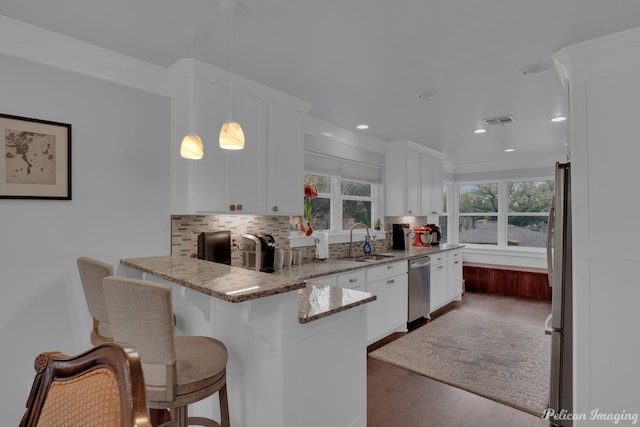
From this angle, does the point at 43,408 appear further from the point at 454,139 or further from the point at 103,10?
the point at 454,139

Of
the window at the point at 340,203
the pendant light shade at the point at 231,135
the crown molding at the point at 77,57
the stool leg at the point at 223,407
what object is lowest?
the stool leg at the point at 223,407

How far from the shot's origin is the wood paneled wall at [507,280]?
580cm

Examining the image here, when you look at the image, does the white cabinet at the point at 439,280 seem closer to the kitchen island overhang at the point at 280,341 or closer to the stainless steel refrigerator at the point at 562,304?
the stainless steel refrigerator at the point at 562,304

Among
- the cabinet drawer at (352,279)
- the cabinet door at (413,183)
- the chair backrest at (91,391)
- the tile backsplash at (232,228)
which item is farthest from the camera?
the cabinet door at (413,183)

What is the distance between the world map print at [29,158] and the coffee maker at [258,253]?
1409mm

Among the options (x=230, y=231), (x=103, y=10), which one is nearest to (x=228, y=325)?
(x=230, y=231)

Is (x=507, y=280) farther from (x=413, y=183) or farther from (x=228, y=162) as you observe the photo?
(x=228, y=162)

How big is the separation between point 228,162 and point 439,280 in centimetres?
375

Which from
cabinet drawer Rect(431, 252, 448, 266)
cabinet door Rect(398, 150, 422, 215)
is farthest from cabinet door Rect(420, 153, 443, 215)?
cabinet drawer Rect(431, 252, 448, 266)

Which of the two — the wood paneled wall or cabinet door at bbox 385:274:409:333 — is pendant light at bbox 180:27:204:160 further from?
the wood paneled wall

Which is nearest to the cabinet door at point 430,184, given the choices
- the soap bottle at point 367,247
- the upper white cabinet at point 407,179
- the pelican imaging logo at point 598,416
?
the upper white cabinet at point 407,179

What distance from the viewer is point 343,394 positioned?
1774 mm

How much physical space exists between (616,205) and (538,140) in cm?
337

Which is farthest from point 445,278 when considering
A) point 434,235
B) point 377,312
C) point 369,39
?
point 369,39
